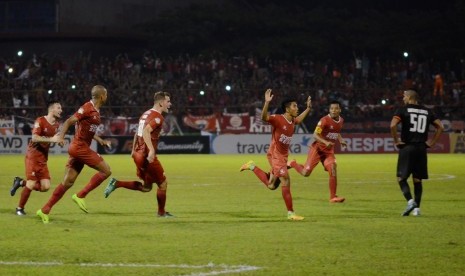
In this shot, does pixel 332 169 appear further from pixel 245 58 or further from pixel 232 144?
pixel 245 58

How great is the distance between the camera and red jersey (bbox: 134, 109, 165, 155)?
15273mm

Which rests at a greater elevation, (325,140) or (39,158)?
(325,140)

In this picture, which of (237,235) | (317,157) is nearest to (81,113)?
(237,235)

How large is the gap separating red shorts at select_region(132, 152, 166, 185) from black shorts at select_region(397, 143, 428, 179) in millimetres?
4137

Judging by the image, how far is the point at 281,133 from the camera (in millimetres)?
16047

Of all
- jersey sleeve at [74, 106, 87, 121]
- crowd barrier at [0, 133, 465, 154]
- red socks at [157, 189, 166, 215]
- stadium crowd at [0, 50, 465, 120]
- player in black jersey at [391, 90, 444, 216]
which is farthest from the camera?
stadium crowd at [0, 50, 465, 120]

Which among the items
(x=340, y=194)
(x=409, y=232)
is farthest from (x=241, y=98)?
(x=409, y=232)

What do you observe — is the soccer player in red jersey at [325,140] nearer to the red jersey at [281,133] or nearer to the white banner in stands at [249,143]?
the red jersey at [281,133]

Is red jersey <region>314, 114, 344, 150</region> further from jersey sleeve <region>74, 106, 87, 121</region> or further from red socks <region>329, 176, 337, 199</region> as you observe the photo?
jersey sleeve <region>74, 106, 87, 121</region>

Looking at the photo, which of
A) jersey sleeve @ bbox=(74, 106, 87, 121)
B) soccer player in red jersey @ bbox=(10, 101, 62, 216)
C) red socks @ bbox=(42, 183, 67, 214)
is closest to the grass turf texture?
red socks @ bbox=(42, 183, 67, 214)

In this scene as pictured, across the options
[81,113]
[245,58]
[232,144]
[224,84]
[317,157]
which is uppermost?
[245,58]

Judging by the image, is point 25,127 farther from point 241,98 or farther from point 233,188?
point 233,188

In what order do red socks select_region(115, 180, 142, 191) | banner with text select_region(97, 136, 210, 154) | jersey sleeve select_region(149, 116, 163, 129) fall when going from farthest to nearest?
banner with text select_region(97, 136, 210, 154) < red socks select_region(115, 180, 142, 191) < jersey sleeve select_region(149, 116, 163, 129)

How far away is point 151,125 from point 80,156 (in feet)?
4.28
